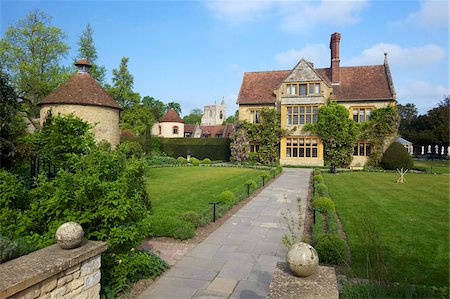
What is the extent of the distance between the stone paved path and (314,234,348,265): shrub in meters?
0.88

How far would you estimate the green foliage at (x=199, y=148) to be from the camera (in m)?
39.3

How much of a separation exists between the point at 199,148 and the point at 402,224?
31.2 meters

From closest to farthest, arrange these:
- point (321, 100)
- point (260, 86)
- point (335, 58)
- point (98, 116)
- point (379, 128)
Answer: point (98, 116) < point (379, 128) < point (321, 100) < point (335, 58) < point (260, 86)

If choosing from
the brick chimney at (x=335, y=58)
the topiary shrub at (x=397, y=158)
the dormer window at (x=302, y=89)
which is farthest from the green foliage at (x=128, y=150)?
the brick chimney at (x=335, y=58)

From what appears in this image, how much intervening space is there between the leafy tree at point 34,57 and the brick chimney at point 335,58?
2950cm

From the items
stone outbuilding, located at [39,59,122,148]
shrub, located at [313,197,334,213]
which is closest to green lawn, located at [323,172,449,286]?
shrub, located at [313,197,334,213]

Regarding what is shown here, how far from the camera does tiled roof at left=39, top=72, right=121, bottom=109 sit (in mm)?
21455

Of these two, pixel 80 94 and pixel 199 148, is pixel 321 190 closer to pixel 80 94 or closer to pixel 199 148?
pixel 80 94

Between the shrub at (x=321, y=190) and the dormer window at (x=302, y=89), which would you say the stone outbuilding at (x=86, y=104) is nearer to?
the shrub at (x=321, y=190)

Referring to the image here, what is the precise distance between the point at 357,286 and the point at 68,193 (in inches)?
193

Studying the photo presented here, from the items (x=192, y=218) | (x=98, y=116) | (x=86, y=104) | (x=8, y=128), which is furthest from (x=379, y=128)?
(x=8, y=128)

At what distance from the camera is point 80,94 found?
71.7ft

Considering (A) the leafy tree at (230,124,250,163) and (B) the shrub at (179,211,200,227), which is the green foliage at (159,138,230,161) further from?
(B) the shrub at (179,211,200,227)

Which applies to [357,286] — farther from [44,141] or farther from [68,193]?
[44,141]
